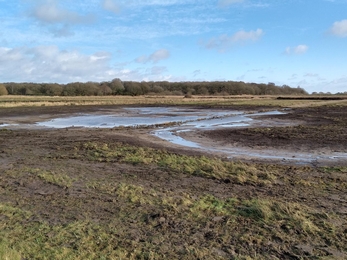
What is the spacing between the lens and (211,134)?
71.8 feet

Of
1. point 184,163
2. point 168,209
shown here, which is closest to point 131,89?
point 184,163

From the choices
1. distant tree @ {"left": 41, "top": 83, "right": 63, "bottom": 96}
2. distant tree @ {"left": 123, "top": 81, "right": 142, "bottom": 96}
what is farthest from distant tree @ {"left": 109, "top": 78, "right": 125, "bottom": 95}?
distant tree @ {"left": 41, "top": 83, "right": 63, "bottom": 96}

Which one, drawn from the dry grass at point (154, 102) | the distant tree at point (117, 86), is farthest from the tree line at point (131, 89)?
the dry grass at point (154, 102)

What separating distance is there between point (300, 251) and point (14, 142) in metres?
16.2

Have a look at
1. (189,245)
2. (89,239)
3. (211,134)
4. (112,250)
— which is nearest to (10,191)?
(89,239)

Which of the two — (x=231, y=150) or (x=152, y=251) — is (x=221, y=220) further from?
(x=231, y=150)

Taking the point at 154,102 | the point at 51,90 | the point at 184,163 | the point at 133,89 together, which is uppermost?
the point at 133,89

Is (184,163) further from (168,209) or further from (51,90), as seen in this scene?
(51,90)

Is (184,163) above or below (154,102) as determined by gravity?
below

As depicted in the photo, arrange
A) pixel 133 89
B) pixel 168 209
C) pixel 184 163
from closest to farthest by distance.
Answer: pixel 168 209, pixel 184 163, pixel 133 89

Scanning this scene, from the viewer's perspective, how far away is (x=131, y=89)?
129m

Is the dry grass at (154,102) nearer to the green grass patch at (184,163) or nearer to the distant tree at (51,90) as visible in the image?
the distant tree at (51,90)

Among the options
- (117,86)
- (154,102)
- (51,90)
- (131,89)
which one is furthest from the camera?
(117,86)

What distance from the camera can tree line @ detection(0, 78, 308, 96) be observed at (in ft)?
399
